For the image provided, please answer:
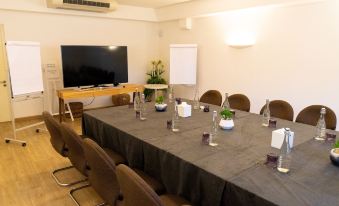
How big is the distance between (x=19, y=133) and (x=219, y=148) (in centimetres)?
405

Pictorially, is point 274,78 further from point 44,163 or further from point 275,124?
point 44,163

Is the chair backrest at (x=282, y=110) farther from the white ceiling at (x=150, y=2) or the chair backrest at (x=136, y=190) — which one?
the white ceiling at (x=150, y=2)

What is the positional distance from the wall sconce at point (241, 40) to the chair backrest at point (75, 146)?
366 cm

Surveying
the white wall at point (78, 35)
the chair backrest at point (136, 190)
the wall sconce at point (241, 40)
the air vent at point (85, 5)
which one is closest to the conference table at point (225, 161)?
the chair backrest at point (136, 190)

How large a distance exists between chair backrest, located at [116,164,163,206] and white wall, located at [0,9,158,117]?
187 inches

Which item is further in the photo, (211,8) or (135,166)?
(211,8)

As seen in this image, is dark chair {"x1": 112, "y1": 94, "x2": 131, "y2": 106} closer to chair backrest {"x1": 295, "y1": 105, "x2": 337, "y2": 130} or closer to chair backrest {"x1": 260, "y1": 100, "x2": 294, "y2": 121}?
chair backrest {"x1": 260, "y1": 100, "x2": 294, "y2": 121}

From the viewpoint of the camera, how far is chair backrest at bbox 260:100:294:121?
323 centimetres

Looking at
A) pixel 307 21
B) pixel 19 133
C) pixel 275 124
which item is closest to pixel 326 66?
pixel 307 21

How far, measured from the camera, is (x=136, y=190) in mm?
1340

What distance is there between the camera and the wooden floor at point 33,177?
263 cm

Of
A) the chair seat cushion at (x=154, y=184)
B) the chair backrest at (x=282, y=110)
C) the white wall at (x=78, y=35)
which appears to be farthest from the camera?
the white wall at (x=78, y=35)

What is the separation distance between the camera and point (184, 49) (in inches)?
229

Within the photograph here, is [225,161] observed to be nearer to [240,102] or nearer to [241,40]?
[240,102]
